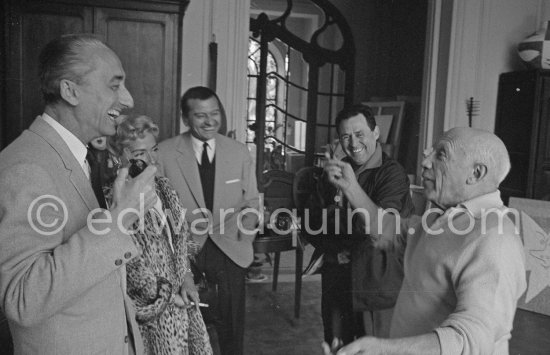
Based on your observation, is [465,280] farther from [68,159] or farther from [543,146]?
[543,146]

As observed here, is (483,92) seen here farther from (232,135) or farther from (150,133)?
(150,133)

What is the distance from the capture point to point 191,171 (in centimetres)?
272

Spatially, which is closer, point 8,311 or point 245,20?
point 8,311

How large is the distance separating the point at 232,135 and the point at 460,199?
2942mm

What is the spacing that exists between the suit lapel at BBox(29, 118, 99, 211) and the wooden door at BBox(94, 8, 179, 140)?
230 cm

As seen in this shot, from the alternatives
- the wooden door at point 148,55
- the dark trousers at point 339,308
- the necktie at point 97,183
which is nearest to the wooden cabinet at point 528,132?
the dark trousers at point 339,308

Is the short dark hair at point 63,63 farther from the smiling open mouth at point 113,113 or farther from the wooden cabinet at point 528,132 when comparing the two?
the wooden cabinet at point 528,132

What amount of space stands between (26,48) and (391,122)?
3.90 metres

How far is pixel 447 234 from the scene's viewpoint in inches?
56.6

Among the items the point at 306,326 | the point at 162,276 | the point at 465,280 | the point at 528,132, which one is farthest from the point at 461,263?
the point at 528,132

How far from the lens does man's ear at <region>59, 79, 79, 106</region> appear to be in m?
1.27

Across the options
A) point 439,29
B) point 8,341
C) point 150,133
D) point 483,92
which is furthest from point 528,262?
point 8,341

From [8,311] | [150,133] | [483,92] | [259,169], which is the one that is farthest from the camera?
[259,169]

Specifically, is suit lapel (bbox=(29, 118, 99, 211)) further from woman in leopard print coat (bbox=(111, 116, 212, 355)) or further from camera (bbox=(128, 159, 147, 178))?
camera (bbox=(128, 159, 147, 178))
